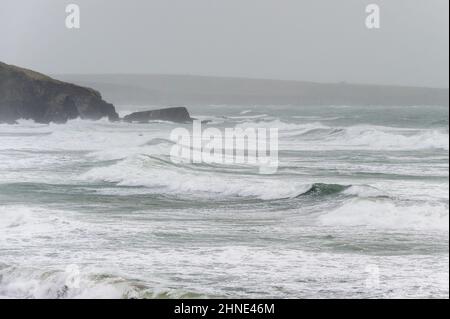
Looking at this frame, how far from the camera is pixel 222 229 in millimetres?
16141

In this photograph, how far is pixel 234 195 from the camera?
2236 centimetres

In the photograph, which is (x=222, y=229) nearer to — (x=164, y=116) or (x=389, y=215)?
(x=389, y=215)

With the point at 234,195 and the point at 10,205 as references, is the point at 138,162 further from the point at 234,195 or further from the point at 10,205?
the point at 10,205

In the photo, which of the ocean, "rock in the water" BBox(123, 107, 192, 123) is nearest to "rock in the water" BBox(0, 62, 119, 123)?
"rock in the water" BBox(123, 107, 192, 123)

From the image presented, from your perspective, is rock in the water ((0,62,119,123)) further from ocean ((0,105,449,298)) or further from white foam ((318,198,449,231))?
A: white foam ((318,198,449,231))

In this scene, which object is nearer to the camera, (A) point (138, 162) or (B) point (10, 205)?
(B) point (10, 205)

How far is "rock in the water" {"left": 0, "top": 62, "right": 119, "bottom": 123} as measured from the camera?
2441 inches

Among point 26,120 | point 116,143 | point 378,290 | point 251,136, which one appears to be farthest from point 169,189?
point 26,120

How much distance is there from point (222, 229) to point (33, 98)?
49.0 metres

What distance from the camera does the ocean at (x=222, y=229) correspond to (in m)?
11.4

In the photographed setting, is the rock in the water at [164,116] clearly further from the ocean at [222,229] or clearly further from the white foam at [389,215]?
the white foam at [389,215]

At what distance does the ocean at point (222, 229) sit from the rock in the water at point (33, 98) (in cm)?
3002

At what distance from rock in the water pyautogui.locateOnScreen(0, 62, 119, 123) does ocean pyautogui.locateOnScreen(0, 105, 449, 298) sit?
30.0 metres
